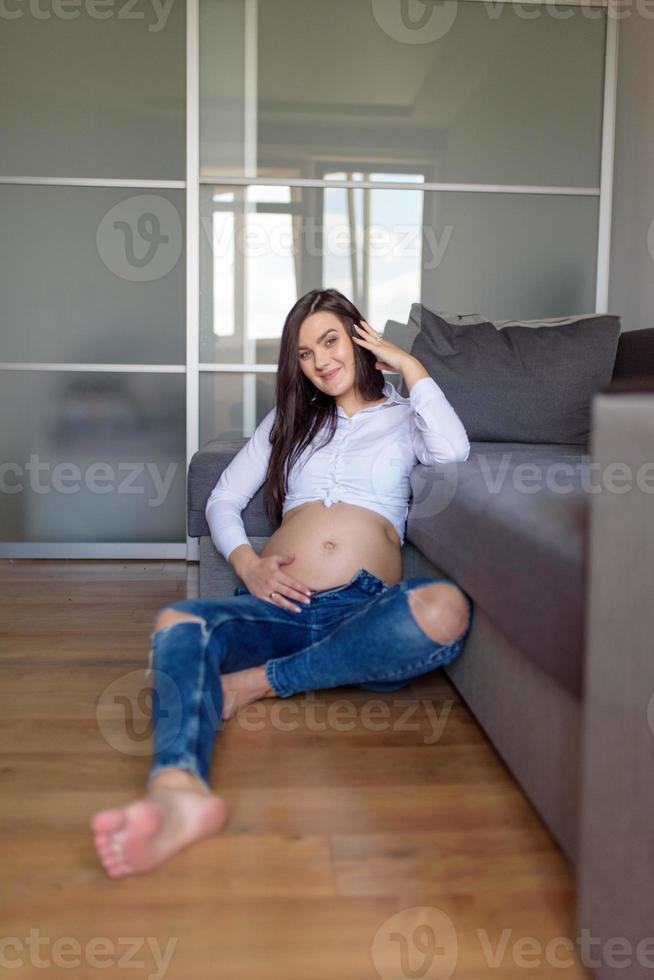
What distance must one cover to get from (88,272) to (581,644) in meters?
2.86

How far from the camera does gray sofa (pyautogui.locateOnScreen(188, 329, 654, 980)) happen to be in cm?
87

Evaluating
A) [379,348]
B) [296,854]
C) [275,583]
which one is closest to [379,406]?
[379,348]

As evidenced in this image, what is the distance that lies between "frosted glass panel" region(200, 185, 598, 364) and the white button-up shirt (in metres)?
1.46

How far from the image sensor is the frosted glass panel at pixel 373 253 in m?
3.44

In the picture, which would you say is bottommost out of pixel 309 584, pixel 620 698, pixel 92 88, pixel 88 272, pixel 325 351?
pixel 309 584

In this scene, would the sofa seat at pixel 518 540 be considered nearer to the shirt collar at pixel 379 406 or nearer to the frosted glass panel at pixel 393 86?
the shirt collar at pixel 379 406

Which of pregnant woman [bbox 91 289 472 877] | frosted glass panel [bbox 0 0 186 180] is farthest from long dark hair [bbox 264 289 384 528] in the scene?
frosted glass panel [bbox 0 0 186 180]

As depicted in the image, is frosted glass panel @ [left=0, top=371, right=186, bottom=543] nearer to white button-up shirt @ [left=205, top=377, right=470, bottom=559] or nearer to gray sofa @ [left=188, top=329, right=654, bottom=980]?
white button-up shirt @ [left=205, top=377, right=470, bottom=559]

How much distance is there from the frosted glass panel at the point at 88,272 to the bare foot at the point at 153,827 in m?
2.52

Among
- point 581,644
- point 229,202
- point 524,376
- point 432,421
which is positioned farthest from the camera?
point 229,202

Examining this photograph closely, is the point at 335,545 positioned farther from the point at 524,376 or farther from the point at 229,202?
the point at 229,202

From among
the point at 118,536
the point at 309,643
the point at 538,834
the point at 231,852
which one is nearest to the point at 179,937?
the point at 231,852

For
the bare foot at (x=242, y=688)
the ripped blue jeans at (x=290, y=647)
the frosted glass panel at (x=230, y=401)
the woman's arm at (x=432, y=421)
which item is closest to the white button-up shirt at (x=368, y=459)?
the woman's arm at (x=432, y=421)

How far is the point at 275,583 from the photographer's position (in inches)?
67.8
